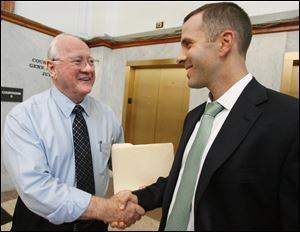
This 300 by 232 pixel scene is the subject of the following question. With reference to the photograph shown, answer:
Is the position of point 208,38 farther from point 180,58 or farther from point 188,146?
point 188,146

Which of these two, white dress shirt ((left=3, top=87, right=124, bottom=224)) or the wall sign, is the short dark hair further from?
the wall sign

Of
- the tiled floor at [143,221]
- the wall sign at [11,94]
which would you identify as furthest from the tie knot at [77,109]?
the wall sign at [11,94]

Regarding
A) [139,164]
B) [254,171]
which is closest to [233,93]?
[254,171]

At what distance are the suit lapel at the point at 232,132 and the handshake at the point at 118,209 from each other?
592 mm

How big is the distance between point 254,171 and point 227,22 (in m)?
0.58

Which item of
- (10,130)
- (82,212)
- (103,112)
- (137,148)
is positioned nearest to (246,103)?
(137,148)

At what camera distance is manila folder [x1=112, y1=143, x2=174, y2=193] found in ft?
4.44

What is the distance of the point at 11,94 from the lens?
3580 mm

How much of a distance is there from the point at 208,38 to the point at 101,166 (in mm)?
1003

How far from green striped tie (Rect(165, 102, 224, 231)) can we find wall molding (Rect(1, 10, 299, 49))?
2.09 meters

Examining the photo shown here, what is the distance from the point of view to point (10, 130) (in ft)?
4.65

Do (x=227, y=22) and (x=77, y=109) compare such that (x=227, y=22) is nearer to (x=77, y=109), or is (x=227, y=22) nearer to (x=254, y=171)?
(x=254, y=171)

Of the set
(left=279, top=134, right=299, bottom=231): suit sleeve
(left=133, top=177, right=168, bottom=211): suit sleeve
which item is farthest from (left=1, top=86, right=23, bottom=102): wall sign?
(left=279, top=134, right=299, bottom=231): suit sleeve

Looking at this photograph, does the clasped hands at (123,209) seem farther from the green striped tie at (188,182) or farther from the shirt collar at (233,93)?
the shirt collar at (233,93)
